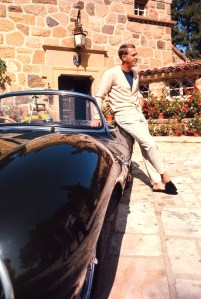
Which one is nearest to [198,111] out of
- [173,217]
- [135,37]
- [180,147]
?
[180,147]

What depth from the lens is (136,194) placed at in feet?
11.5

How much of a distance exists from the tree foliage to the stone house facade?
15235mm

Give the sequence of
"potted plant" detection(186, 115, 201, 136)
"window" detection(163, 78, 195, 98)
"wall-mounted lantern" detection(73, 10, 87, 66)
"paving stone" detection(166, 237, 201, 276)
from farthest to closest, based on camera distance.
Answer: "window" detection(163, 78, 195, 98) → "wall-mounted lantern" detection(73, 10, 87, 66) → "potted plant" detection(186, 115, 201, 136) → "paving stone" detection(166, 237, 201, 276)

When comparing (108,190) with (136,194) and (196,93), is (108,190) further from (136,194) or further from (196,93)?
(196,93)

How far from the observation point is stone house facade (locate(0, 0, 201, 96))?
27.6 ft

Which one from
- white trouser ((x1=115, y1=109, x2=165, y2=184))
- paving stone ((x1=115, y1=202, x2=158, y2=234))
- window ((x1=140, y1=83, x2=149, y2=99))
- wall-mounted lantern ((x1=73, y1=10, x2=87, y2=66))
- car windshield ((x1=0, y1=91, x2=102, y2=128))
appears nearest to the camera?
paving stone ((x1=115, y1=202, x2=158, y2=234))

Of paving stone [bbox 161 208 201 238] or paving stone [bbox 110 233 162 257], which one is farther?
paving stone [bbox 161 208 201 238]

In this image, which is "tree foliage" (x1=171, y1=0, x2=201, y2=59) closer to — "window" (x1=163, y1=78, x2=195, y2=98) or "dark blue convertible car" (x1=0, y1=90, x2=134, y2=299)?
"window" (x1=163, y1=78, x2=195, y2=98)

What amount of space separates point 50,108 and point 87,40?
6827 millimetres

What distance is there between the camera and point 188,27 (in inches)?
1040

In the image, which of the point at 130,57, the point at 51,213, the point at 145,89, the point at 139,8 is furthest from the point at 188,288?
the point at 139,8

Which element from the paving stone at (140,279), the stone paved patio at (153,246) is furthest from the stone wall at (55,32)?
the paving stone at (140,279)

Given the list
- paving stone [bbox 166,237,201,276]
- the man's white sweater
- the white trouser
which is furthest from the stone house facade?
paving stone [bbox 166,237,201,276]

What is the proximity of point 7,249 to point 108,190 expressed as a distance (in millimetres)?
690
